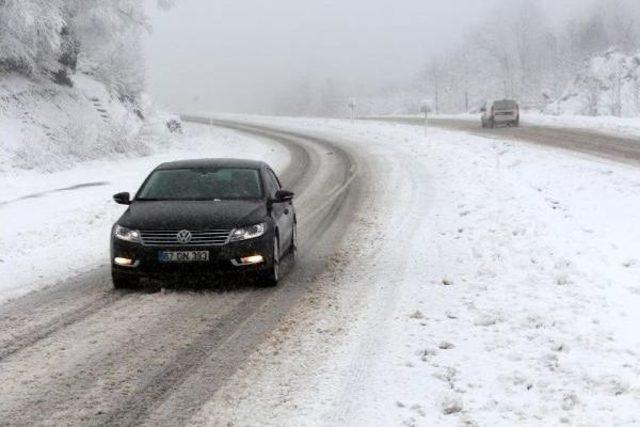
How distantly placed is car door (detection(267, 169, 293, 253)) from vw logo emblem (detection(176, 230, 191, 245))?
4.08 ft

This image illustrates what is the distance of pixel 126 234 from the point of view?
8.02 meters

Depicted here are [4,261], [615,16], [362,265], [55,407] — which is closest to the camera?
[55,407]

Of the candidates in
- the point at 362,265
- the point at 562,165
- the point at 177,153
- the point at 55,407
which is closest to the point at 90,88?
the point at 177,153

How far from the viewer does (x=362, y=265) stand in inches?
380

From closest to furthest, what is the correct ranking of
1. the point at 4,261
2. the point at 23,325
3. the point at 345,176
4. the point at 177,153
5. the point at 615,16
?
the point at 23,325, the point at 4,261, the point at 345,176, the point at 177,153, the point at 615,16

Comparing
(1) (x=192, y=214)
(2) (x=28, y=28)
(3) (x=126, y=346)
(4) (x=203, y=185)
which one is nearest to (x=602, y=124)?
(2) (x=28, y=28)

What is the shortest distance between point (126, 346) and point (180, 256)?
5.90 feet

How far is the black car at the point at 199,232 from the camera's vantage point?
7.84 metres

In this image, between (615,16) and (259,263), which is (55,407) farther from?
(615,16)

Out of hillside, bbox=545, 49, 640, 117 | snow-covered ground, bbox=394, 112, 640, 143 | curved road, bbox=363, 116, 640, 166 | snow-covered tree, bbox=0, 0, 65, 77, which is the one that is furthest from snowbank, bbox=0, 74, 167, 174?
hillside, bbox=545, 49, 640, 117

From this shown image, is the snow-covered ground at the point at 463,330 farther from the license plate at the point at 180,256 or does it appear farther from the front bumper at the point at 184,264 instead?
the license plate at the point at 180,256

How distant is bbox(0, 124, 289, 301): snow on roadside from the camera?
9977mm

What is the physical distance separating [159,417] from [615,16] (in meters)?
121

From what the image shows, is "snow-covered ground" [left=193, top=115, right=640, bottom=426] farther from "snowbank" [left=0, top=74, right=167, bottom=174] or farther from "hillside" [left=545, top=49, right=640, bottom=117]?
"hillside" [left=545, top=49, right=640, bottom=117]
